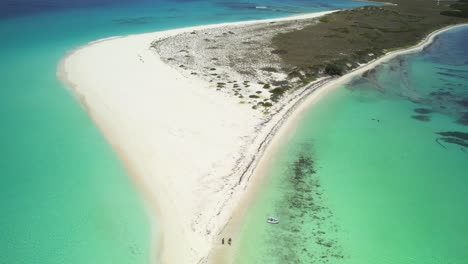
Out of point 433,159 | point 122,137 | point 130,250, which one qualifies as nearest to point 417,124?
point 433,159

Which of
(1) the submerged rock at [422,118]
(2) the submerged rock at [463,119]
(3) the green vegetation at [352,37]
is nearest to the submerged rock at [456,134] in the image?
(2) the submerged rock at [463,119]

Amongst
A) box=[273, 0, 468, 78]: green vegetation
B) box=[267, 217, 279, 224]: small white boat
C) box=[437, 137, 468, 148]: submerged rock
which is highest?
box=[273, 0, 468, 78]: green vegetation

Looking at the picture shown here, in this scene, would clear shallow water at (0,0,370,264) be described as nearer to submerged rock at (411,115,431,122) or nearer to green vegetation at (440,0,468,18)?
submerged rock at (411,115,431,122)

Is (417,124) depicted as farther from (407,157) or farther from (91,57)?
(91,57)

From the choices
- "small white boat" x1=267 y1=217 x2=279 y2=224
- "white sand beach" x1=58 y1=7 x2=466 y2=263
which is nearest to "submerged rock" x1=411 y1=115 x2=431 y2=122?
"white sand beach" x1=58 y1=7 x2=466 y2=263

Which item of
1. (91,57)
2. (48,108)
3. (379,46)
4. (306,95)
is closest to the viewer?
(48,108)
